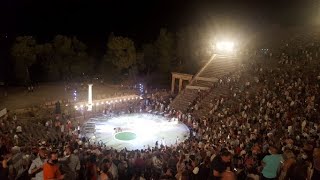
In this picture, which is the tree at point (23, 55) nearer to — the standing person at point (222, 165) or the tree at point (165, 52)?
the tree at point (165, 52)

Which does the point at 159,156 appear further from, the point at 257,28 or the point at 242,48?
the point at 257,28

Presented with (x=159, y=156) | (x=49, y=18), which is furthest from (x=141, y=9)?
(x=159, y=156)

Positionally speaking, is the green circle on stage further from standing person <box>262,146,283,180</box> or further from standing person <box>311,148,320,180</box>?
standing person <box>311,148,320,180</box>

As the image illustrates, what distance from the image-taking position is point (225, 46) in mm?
45562

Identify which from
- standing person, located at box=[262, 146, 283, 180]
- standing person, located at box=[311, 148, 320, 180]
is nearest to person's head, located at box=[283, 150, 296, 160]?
standing person, located at box=[262, 146, 283, 180]

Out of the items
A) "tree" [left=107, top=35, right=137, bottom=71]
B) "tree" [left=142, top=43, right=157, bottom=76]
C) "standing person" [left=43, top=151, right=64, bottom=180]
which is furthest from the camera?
"tree" [left=142, top=43, right=157, bottom=76]

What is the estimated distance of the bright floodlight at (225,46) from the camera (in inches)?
1729

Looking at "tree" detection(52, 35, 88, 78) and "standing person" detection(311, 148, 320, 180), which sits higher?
"tree" detection(52, 35, 88, 78)

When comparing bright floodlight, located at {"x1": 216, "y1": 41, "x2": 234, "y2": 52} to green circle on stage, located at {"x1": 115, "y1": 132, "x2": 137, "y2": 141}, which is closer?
green circle on stage, located at {"x1": 115, "y1": 132, "x2": 137, "y2": 141}

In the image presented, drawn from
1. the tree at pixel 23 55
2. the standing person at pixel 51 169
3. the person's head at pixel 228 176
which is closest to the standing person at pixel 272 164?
the person's head at pixel 228 176

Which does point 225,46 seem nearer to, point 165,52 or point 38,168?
point 165,52

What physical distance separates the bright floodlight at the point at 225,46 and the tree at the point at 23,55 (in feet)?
68.1

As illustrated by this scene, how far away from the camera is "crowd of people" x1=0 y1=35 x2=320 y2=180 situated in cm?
945

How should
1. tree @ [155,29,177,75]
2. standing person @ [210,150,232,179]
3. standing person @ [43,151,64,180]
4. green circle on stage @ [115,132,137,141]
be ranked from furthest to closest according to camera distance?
tree @ [155,29,177,75] < green circle on stage @ [115,132,137,141] < standing person @ [43,151,64,180] < standing person @ [210,150,232,179]
